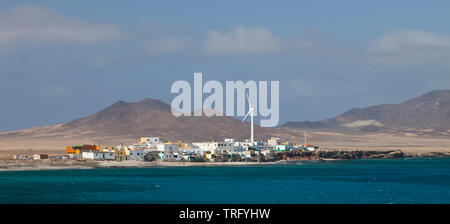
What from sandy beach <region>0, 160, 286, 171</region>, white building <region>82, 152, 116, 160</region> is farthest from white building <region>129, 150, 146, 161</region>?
sandy beach <region>0, 160, 286, 171</region>

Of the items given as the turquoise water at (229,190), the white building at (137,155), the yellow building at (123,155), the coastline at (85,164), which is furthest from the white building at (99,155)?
the turquoise water at (229,190)

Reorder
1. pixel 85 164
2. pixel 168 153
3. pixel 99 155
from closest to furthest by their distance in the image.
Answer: pixel 85 164
pixel 99 155
pixel 168 153

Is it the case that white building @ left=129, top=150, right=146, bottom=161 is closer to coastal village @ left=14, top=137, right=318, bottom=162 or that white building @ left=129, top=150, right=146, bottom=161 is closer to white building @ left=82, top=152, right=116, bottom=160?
coastal village @ left=14, top=137, right=318, bottom=162

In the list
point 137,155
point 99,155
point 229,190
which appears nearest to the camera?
point 229,190

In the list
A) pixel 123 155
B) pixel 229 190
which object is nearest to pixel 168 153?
pixel 123 155

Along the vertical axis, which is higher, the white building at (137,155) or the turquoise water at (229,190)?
the white building at (137,155)

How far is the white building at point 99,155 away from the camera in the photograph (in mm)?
164000

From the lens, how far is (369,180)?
11344cm

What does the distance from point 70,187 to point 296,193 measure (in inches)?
1300

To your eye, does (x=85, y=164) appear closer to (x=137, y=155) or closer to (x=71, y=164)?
(x=71, y=164)

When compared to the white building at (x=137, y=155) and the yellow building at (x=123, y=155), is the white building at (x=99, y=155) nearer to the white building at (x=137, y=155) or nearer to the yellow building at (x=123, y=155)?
the yellow building at (x=123, y=155)

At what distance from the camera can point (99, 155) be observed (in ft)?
541
